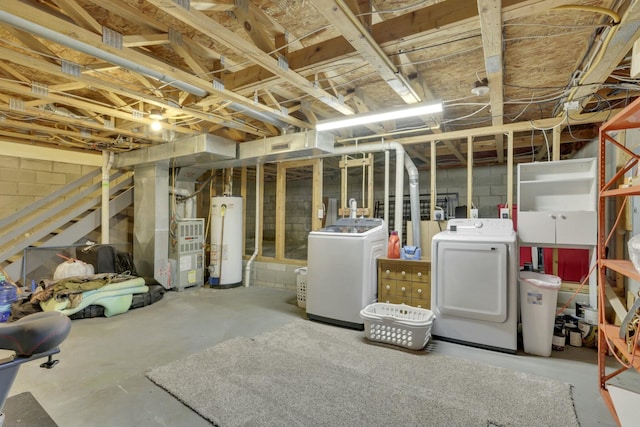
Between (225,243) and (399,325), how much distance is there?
11.4ft

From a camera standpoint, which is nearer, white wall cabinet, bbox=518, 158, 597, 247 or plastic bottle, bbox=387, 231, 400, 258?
white wall cabinet, bbox=518, 158, 597, 247

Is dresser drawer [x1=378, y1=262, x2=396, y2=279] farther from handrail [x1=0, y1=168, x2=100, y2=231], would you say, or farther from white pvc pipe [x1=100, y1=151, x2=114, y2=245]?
handrail [x1=0, y1=168, x2=100, y2=231]

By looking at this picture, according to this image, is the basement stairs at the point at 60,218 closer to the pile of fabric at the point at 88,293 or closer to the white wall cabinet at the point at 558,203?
the pile of fabric at the point at 88,293

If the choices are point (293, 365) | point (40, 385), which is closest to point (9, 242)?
point (40, 385)

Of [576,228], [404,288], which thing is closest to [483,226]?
[576,228]

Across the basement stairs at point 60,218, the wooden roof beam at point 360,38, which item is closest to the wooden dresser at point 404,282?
the wooden roof beam at point 360,38

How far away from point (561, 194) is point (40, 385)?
5.00 m

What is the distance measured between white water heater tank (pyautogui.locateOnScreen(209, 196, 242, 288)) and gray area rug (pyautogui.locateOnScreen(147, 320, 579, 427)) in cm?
255

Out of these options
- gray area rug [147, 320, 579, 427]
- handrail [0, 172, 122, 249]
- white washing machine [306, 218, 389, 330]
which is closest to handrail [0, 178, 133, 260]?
handrail [0, 172, 122, 249]

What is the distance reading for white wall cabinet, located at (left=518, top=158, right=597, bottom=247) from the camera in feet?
9.97

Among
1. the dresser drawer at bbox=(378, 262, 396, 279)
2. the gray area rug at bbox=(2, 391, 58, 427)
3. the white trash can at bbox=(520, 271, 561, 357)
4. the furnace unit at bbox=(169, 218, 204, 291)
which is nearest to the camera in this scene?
the gray area rug at bbox=(2, 391, 58, 427)

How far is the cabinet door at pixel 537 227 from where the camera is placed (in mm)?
3141

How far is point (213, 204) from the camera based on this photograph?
5.61 meters

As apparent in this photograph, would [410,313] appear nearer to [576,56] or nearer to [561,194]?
[561,194]
